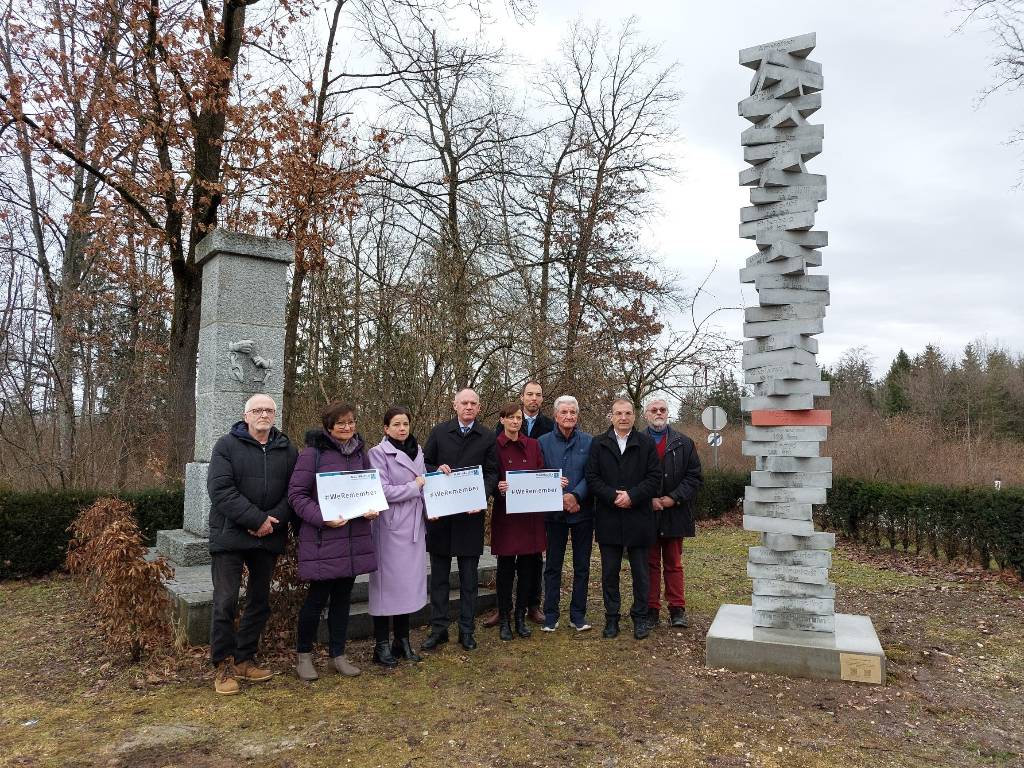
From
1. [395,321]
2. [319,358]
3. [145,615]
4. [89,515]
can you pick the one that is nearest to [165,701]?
[145,615]

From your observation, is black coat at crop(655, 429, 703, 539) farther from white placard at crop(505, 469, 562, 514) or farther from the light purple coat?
the light purple coat

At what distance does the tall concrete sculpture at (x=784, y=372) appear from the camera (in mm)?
5078

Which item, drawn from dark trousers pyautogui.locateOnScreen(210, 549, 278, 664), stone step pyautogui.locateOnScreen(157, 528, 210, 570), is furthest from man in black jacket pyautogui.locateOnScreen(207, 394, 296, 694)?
stone step pyautogui.locateOnScreen(157, 528, 210, 570)

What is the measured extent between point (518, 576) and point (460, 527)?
88 cm

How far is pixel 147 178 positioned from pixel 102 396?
3830mm

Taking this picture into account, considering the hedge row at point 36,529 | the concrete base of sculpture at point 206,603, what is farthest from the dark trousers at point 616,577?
the hedge row at point 36,529

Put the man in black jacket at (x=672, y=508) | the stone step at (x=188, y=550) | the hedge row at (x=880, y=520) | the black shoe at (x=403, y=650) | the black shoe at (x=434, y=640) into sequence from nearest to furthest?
the black shoe at (x=403, y=650), the black shoe at (x=434, y=640), the man in black jacket at (x=672, y=508), the stone step at (x=188, y=550), the hedge row at (x=880, y=520)

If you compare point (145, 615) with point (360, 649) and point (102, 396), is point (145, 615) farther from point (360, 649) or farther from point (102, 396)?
point (102, 396)

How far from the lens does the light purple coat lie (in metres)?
5.03

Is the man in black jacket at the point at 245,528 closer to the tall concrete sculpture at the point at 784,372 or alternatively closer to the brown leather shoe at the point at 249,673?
the brown leather shoe at the point at 249,673

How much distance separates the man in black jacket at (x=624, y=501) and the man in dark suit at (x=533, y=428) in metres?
0.65

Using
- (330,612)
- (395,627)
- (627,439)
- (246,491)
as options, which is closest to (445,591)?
(395,627)

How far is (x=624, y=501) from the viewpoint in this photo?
5.55 metres

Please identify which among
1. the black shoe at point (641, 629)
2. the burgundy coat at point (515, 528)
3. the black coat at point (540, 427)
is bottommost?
the black shoe at point (641, 629)
